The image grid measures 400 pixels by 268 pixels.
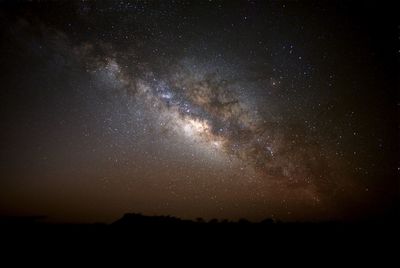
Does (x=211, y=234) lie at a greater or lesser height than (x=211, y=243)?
greater

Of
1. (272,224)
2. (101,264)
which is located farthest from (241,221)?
(101,264)

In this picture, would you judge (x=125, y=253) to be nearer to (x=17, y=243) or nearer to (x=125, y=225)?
(x=125, y=225)

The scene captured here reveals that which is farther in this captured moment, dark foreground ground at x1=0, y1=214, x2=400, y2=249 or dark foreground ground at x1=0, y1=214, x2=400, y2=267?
dark foreground ground at x1=0, y1=214, x2=400, y2=249

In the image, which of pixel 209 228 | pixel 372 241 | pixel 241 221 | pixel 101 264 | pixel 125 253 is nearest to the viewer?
pixel 101 264

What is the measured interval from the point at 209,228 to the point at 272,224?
8.54ft

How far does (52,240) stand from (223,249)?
254 inches

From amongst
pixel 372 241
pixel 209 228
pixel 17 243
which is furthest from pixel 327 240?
pixel 17 243

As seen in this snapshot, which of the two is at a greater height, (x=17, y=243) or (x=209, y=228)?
(x=209, y=228)

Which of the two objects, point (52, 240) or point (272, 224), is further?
point (272, 224)

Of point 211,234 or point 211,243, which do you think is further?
point 211,234

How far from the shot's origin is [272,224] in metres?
12.7

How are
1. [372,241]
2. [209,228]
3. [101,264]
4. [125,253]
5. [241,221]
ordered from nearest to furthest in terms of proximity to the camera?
[101,264]
[125,253]
[372,241]
[209,228]
[241,221]

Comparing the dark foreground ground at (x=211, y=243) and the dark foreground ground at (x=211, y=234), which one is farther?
the dark foreground ground at (x=211, y=234)

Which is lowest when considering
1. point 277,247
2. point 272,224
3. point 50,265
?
point 50,265
